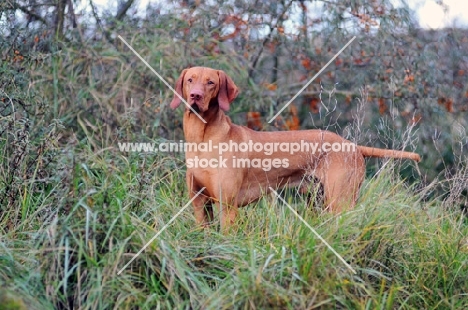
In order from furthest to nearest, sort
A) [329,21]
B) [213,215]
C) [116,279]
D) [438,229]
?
1. [329,21]
2. [213,215]
3. [438,229]
4. [116,279]

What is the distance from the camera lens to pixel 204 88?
4.84m

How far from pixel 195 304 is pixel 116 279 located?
0.41m

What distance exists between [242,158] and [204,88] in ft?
1.95

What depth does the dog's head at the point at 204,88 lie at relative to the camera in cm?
479

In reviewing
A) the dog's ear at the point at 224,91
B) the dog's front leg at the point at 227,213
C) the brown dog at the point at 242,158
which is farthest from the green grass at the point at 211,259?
the dog's ear at the point at 224,91

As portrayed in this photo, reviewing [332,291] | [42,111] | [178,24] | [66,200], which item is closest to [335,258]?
[332,291]

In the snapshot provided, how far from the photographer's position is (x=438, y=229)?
4352 millimetres

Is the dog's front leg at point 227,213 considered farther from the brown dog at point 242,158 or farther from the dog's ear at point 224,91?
the dog's ear at point 224,91

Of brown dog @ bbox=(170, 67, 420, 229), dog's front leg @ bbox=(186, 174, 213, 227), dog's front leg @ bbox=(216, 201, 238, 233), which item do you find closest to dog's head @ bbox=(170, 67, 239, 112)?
brown dog @ bbox=(170, 67, 420, 229)

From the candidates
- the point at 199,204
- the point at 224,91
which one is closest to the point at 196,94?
the point at 224,91

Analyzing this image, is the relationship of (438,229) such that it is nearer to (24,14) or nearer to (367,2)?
(367,2)

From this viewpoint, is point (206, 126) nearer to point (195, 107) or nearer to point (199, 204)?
point (195, 107)

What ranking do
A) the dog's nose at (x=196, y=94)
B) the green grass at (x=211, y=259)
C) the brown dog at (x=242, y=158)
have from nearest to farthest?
the green grass at (x=211, y=259) → the dog's nose at (x=196, y=94) → the brown dog at (x=242, y=158)

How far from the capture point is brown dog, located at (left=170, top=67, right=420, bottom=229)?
487cm
